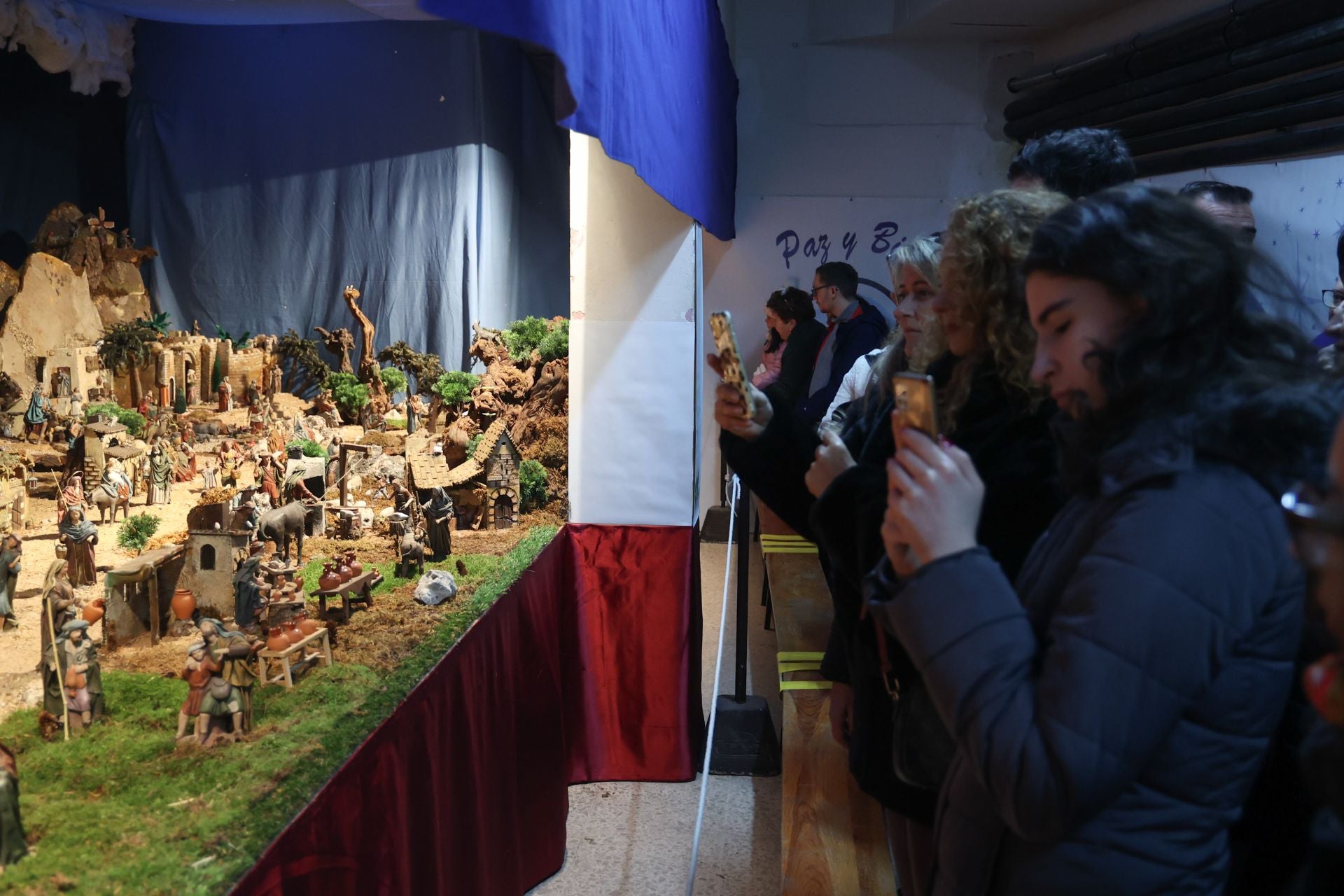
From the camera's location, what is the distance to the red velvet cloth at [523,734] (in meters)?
1.62

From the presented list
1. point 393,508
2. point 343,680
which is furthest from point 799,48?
point 343,680

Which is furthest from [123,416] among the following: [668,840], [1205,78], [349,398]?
[1205,78]

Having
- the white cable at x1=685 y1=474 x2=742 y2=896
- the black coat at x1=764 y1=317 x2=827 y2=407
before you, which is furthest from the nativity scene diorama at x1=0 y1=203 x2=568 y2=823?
the black coat at x1=764 y1=317 x2=827 y2=407

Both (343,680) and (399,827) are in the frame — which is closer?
(399,827)

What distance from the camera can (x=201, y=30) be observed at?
5.15 m

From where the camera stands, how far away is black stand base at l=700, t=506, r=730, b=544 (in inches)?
285

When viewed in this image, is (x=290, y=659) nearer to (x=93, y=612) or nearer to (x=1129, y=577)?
(x=93, y=612)

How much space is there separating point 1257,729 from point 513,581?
2.06 meters

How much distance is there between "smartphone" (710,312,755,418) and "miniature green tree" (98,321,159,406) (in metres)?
3.91

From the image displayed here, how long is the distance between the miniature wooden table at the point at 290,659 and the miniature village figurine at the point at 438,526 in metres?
0.84

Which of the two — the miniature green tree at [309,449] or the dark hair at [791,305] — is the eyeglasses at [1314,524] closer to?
the miniature green tree at [309,449]

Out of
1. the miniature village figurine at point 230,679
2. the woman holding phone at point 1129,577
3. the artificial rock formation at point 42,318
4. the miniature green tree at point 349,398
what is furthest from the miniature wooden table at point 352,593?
the artificial rock formation at point 42,318

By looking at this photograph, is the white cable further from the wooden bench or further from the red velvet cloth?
the wooden bench

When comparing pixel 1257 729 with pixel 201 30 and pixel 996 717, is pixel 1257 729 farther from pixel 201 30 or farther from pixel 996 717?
pixel 201 30
